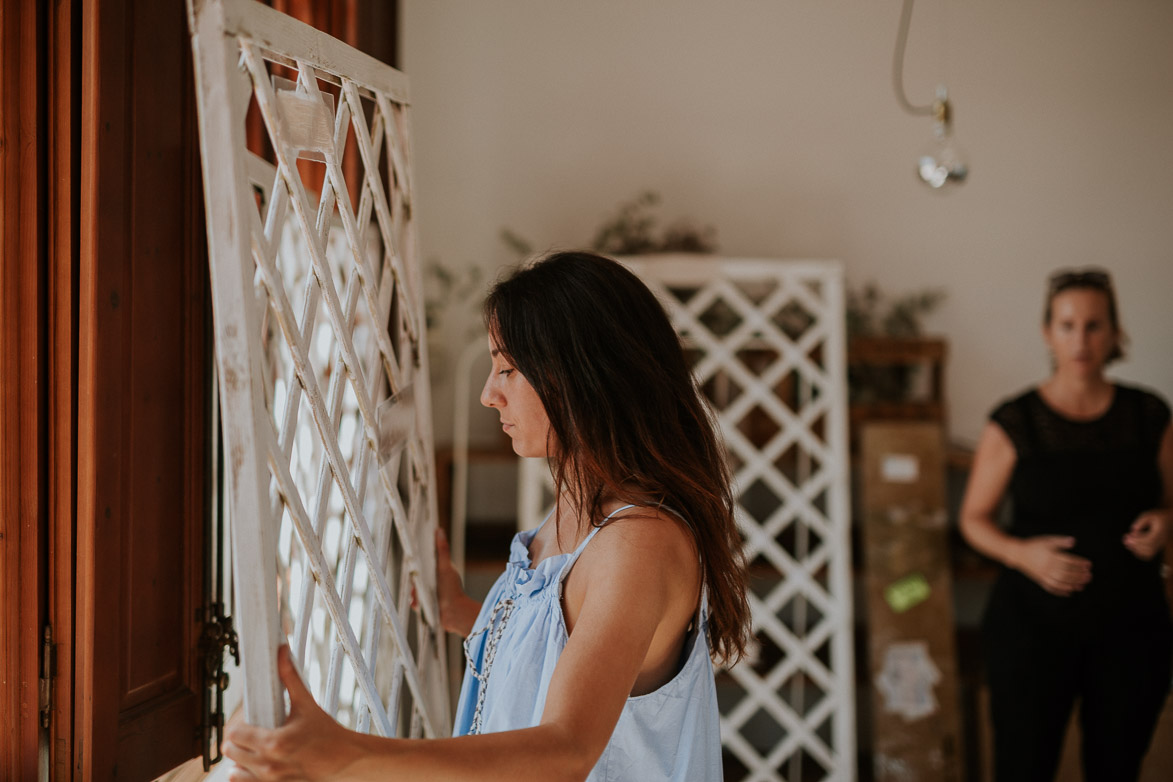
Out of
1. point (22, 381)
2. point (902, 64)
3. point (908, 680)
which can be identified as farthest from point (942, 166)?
point (22, 381)

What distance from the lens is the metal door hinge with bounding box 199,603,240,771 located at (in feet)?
4.04

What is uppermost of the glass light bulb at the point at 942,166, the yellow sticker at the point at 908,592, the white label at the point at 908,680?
the glass light bulb at the point at 942,166

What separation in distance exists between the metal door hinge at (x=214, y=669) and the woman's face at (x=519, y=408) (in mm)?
522

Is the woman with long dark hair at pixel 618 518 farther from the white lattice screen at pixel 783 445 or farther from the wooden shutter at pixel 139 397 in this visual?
the white lattice screen at pixel 783 445

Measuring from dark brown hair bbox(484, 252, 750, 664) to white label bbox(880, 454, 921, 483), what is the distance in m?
1.88

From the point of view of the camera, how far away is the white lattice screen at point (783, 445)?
8.82 feet

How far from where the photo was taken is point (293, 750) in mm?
757

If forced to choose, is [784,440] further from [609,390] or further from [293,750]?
[293,750]

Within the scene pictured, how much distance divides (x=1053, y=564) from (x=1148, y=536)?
0.21m

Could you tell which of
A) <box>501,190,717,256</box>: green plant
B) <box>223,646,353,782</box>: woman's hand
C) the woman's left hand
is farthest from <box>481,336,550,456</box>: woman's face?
<box>501,190,717,256</box>: green plant

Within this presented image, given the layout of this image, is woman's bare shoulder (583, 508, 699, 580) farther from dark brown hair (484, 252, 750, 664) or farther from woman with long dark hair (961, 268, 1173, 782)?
woman with long dark hair (961, 268, 1173, 782)

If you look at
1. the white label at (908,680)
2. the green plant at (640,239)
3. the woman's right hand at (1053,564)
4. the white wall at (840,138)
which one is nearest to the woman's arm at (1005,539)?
the woman's right hand at (1053,564)

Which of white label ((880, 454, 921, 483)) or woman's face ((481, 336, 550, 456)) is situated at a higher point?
woman's face ((481, 336, 550, 456))

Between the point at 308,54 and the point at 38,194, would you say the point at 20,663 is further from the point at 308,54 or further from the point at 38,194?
the point at 308,54
